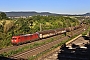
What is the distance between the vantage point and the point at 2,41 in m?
38.0

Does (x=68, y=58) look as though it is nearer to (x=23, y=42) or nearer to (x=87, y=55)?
(x=87, y=55)

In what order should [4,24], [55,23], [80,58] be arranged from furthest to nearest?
[55,23], [4,24], [80,58]

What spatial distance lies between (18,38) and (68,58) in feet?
69.8

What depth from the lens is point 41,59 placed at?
20.5 meters

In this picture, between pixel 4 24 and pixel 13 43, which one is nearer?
pixel 13 43

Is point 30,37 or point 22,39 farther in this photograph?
point 30,37

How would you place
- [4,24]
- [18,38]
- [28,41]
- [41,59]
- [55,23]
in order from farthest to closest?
[55,23] → [4,24] → [28,41] → [18,38] → [41,59]

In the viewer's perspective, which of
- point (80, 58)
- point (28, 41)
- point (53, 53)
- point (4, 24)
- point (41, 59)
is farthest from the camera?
point (4, 24)

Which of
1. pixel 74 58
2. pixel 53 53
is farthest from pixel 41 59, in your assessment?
pixel 74 58

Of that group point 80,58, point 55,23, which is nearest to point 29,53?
point 80,58

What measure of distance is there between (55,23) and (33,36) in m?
38.2

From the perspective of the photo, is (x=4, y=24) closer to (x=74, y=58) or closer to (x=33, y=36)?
(x=33, y=36)

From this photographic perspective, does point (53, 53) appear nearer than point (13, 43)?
Yes

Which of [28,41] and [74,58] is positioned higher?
[74,58]
